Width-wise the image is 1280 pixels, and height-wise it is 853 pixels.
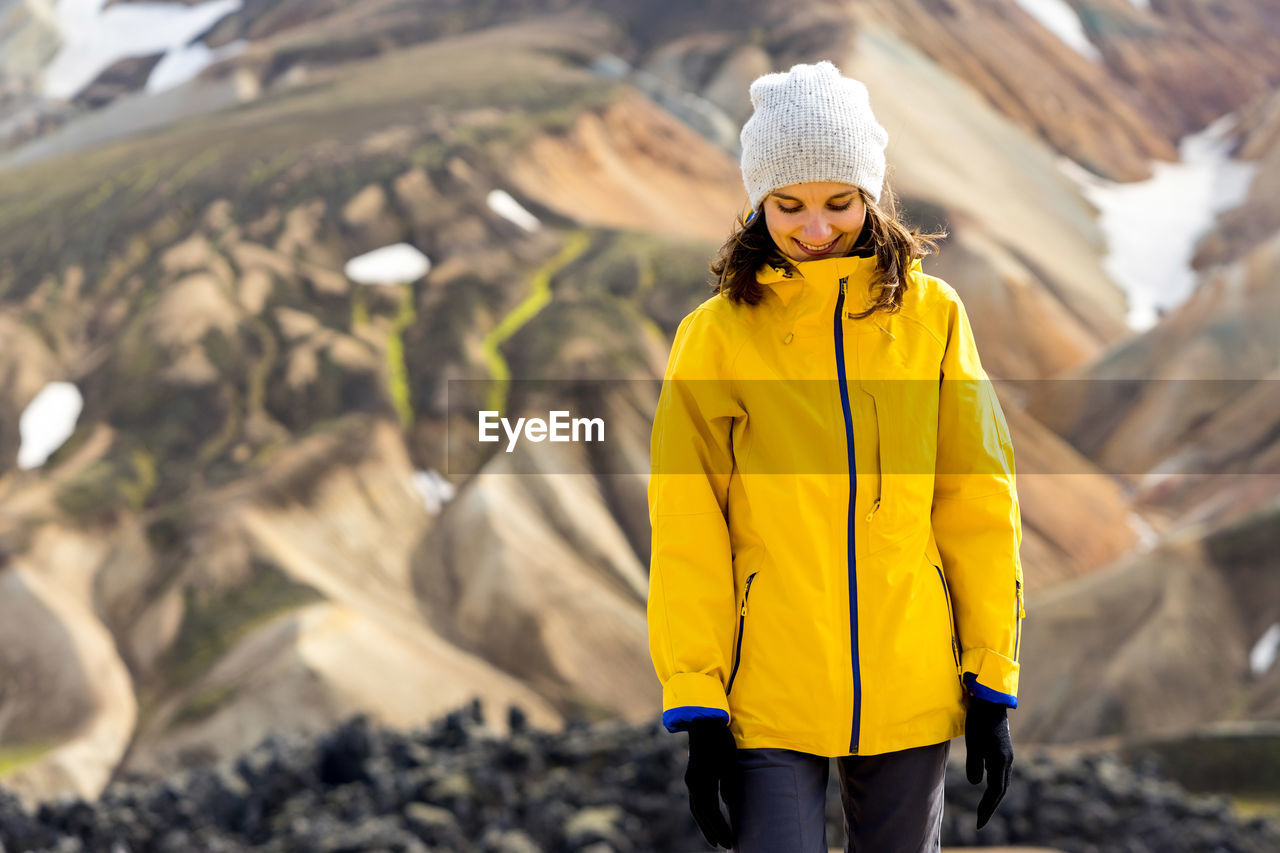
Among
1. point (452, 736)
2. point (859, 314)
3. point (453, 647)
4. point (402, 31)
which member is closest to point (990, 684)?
point (859, 314)

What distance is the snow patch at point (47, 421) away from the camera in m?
9.86

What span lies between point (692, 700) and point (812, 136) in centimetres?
90

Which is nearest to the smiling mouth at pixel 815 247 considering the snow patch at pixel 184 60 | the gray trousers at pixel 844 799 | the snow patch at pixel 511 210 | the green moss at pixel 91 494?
the gray trousers at pixel 844 799

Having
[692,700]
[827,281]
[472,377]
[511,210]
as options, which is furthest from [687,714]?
[511,210]

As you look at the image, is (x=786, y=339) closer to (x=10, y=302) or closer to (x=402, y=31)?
(x=10, y=302)

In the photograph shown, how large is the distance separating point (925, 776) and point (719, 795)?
324 mm

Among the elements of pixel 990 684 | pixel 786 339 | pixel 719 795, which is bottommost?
pixel 719 795

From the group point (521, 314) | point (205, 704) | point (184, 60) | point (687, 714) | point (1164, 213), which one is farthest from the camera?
point (184, 60)

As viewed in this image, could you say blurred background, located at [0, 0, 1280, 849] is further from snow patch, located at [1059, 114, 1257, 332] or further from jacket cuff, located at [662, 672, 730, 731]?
jacket cuff, located at [662, 672, 730, 731]

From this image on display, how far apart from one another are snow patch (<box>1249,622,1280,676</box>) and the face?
7907mm

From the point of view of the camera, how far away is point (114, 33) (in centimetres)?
2053

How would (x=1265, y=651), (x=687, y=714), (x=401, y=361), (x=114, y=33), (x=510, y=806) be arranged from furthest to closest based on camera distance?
(x=114, y=33), (x=401, y=361), (x=1265, y=651), (x=510, y=806), (x=687, y=714)

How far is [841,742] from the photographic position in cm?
195

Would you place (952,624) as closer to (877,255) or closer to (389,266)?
(877,255)
